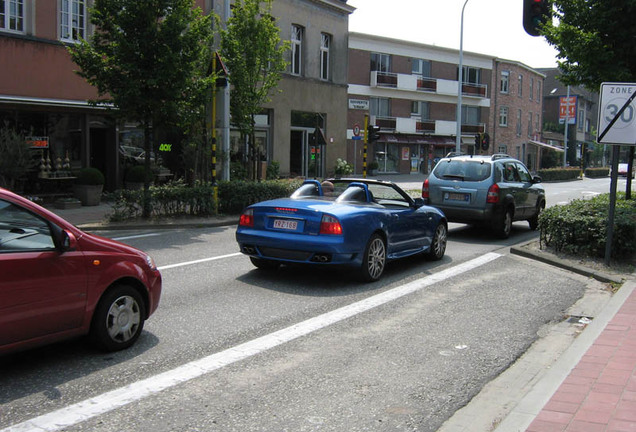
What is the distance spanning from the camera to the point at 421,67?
162 ft

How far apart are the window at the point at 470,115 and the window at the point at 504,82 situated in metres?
3.98

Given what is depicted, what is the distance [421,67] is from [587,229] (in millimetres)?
41492

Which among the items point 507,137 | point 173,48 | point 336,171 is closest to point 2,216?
point 173,48

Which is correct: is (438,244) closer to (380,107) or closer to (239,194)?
(239,194)

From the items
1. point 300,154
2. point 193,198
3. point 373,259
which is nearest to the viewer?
point 373,259

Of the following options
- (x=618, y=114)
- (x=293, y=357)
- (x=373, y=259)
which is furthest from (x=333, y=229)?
(x=618, y=114)

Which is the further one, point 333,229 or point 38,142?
point 38,142

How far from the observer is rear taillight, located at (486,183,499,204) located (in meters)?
Result: 12.6

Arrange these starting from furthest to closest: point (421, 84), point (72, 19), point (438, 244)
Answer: point (421, 84) < point (72, 19) < point (438, 244)

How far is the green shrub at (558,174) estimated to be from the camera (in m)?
47.0

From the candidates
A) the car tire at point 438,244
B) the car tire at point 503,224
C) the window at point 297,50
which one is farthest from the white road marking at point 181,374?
the window at point 297,50

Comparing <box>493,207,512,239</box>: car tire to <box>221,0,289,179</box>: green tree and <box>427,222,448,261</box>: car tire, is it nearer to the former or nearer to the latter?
<box>427,222,448,261</box>: car tire

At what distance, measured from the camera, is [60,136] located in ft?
60.5

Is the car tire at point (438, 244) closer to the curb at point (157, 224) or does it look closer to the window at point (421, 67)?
the curb at point (157, 224)
